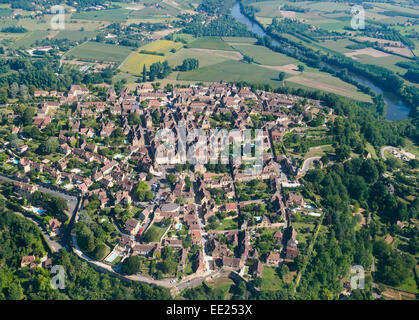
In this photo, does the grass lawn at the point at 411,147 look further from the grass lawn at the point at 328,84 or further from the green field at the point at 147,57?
the green field at the point at 147,57

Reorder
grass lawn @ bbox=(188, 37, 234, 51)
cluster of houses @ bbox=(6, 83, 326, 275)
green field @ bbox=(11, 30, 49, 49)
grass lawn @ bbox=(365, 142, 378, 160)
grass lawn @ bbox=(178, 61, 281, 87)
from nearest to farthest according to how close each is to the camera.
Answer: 1. cluster of houses @ bbox=(6, 83, 326, 275)
2. grass lawn @ bbox=(365, 142, 378, 160)
3. grass lawn @ bbox=(178, 61, 281, 87)
4. green field @ bbox=(11, 30, 49, 49)
5. grass lawn @ bbox=(188, 37, 234, 51)

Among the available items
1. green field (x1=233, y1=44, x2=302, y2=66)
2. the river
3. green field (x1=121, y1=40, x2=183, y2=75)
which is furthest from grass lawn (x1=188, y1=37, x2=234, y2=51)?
the river

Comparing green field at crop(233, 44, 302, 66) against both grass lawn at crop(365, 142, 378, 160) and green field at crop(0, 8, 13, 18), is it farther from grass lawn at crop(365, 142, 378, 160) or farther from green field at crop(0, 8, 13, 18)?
green field at crop(0, 8, 13, 18)

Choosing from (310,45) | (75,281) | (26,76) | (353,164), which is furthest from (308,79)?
(75,281)

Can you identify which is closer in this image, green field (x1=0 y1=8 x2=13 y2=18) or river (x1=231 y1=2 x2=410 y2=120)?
river (x1=231 y1=2 x2=410 y2=120)

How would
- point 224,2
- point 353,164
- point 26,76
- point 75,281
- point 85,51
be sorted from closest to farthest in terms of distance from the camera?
point 75,281
point 353,164
point 26,76
point 85,51
point 224,2

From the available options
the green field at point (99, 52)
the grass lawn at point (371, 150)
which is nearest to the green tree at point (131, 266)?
the grass lawn at point (371, 150)

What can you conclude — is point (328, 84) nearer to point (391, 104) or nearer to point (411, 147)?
point (391, 104)

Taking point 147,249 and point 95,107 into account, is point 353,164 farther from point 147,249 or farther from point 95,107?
point 95,107
